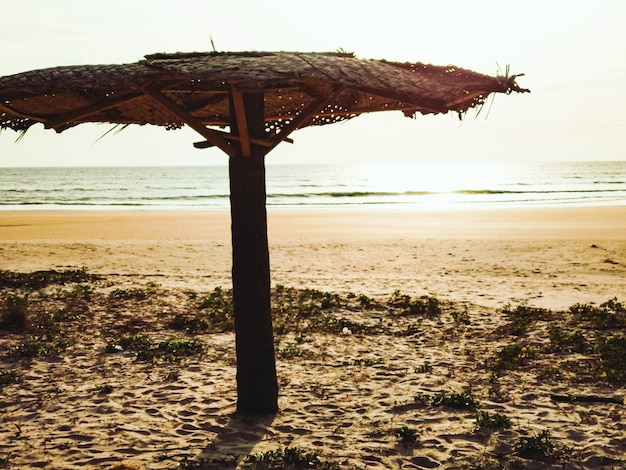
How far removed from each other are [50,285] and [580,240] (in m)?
14.3

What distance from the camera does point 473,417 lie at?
5352 millimetres

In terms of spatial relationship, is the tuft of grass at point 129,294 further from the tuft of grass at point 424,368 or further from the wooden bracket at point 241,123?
the wooden bracket at point 241,123

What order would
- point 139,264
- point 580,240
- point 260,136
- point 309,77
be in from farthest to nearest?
point 580,240 < point 139,264 < point 260,136 < point 309,77

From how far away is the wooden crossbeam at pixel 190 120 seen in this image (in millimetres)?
4492

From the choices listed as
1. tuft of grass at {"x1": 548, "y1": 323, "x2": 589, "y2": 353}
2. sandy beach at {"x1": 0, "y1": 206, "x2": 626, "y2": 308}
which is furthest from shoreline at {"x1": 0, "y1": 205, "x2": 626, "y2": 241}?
tuft of grass at {"x1": 548, "y1": 323, "x2": 589, "y2": 353}

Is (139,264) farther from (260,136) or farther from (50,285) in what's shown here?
(260,136)

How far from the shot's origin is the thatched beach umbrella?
4.18 metres

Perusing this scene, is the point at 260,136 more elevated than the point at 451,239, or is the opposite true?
the point at 260,136

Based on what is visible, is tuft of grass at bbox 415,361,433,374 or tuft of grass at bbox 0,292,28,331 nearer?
tuft of grass at bbox 415,361,433,374

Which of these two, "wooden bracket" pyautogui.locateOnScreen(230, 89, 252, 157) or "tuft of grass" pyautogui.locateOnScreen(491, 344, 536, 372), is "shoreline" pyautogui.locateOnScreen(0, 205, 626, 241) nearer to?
"tuft of grass" pyautogui.locateOnScreen(491, 344, 536, 372)

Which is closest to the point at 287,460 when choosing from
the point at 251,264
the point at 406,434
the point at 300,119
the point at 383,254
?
the point at 406,434

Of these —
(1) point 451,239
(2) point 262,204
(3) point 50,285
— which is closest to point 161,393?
(2) point 262,204

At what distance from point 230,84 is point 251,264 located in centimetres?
165

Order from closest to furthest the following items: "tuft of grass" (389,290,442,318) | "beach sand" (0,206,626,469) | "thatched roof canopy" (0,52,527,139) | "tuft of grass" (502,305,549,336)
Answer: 1. "thatched roof canopy" (0,52,527,139)
2. "beach sand" (0,206,626,469)
3. "tuft of grass" (502,305,549,336)
4. "tuft of grass" (389,290,442,318)
